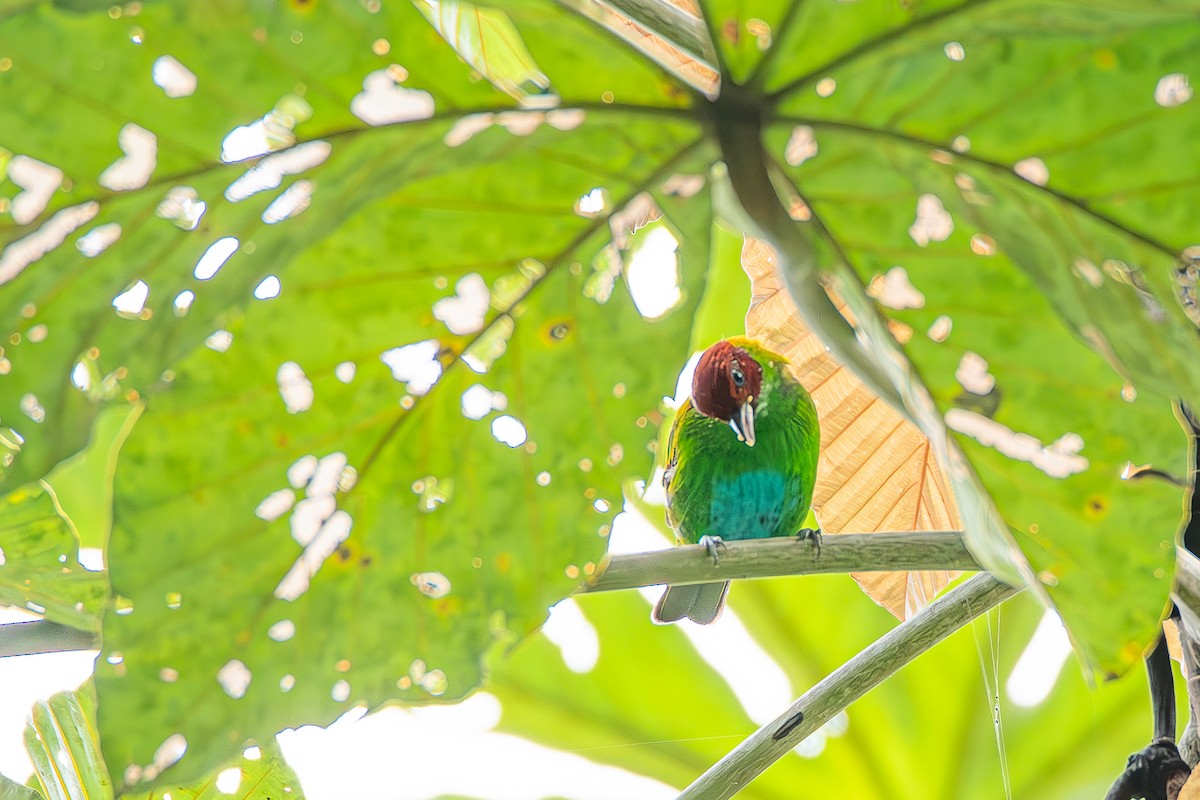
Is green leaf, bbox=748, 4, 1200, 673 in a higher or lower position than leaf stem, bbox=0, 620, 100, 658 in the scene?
higher

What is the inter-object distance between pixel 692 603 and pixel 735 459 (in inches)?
10.7

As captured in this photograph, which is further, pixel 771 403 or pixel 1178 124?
pixel 771 403

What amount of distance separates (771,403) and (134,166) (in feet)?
4.56

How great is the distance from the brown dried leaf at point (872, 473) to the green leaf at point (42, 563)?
722 millimetres

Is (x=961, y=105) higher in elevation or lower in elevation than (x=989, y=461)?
higher

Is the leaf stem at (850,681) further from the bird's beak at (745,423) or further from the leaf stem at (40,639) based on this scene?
the bird's beak at (745,423)

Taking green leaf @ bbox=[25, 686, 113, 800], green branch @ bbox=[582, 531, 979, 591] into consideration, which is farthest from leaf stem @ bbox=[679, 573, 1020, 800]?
green leaf @ bbox=[25, 686, 113, 800]

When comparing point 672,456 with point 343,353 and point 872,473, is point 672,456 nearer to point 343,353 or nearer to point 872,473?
point 872,473

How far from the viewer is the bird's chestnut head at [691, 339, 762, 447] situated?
1.71m

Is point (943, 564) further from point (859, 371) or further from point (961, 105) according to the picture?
point (961, 105)

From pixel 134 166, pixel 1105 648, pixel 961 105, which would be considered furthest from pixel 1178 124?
pixel 134 166

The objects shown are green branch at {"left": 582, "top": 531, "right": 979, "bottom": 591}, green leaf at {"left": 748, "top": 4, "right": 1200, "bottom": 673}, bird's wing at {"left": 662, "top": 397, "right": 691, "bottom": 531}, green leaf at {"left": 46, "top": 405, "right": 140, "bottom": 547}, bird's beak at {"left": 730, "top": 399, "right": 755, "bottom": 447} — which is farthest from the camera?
bird's wing at {"left": 662, "top": 397, "right": 691, "bottom": 531}

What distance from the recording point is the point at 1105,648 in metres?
0.53

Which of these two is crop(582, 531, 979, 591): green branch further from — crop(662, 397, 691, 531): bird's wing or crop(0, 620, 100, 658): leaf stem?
crop(662, 397, 691, 531): bird's wing
